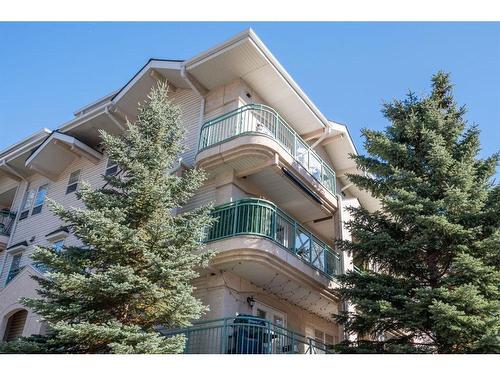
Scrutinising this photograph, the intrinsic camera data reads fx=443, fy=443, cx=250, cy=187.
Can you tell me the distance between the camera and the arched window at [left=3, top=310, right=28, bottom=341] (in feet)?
51.8

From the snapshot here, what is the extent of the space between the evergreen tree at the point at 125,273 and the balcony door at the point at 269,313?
10.7 ft

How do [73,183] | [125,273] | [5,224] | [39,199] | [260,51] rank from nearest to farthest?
[125,273]
[260,51]
[73,183]
[39,199]
[5,224]

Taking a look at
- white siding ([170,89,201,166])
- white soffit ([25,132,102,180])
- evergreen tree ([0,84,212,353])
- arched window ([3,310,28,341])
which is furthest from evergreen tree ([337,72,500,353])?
arched window ([3,310,28,341])

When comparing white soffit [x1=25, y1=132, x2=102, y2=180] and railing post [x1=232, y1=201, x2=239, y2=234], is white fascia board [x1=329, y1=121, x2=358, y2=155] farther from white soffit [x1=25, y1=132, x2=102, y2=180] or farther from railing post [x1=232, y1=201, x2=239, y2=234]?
white soffit [x1=25, y1=132, x2=102, y2=180]

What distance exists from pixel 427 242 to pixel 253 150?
17.0 feet

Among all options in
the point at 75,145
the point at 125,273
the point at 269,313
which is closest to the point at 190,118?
the point at 75,145

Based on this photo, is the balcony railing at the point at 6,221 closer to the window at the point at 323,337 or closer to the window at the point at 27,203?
the window at the point at 27,203

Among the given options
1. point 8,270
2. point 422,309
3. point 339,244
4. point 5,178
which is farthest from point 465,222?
point 5,178

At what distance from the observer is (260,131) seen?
1361 centimetres

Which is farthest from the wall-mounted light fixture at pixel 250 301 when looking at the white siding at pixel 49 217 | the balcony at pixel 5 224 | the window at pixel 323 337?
the balcony at pixel 5 224

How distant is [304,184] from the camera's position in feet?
45.7

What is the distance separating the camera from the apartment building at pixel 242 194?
11273mm

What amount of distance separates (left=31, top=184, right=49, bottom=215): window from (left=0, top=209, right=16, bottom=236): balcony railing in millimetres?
1362

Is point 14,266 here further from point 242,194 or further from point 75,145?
point 242,194
